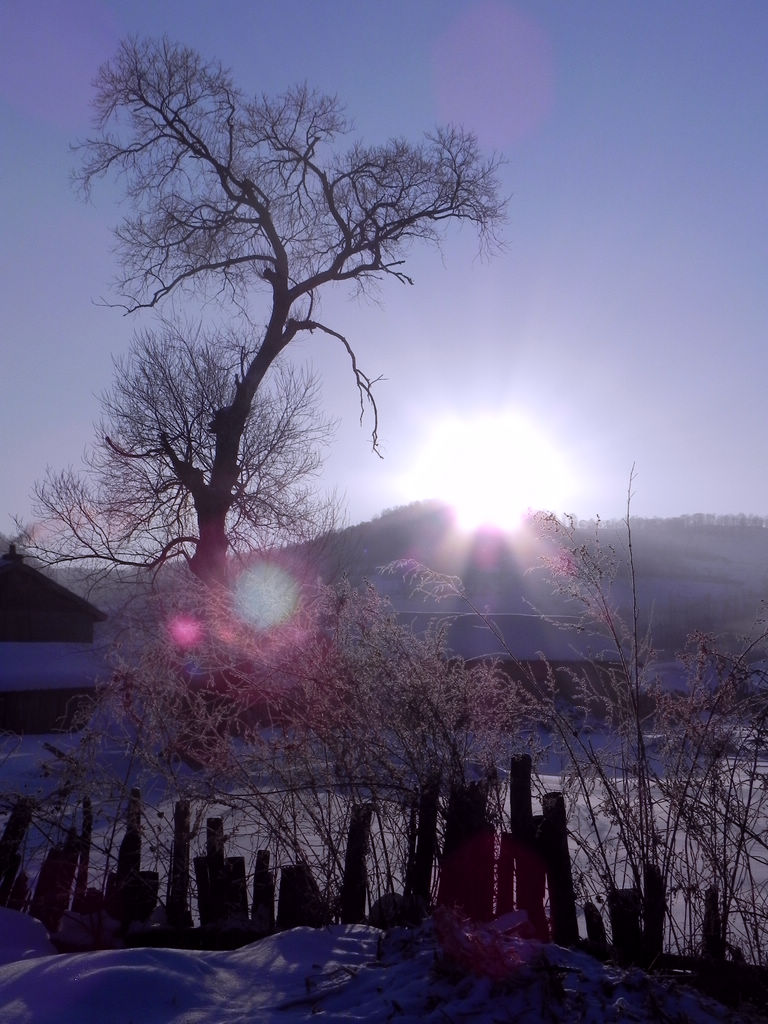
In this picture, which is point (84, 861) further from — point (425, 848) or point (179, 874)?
point (425, 848)

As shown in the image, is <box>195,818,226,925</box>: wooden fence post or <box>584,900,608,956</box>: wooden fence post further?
<box>195,818,226,925</box>: wooden fence post

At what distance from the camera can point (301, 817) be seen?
4.54m

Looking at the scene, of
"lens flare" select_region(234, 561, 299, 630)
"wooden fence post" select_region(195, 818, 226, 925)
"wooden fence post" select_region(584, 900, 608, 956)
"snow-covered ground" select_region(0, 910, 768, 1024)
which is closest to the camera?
"snow-covered ground" select_region(0, 910, 768, 1024)

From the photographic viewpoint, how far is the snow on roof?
21.1 metres

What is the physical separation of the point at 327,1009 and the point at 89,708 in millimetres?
2418

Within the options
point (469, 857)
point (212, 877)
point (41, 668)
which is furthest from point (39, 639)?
point (469, 857)

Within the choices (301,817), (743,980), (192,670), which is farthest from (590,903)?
(192,670)

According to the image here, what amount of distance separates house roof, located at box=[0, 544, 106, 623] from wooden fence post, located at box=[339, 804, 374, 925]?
2214 cm

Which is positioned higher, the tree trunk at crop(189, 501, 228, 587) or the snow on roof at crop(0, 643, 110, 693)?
the tree trunk at crop(189, 501, 228, 587)

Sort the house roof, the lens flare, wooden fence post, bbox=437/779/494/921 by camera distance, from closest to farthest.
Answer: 1. wooden fence post, bbox=437/779/494/921
2. the lens flare
3. the house roof

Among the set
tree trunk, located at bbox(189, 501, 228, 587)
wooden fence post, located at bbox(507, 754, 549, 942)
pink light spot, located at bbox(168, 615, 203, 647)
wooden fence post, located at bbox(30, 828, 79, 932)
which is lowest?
wooden fence post, located at bbox(30, 828, 79, 932)

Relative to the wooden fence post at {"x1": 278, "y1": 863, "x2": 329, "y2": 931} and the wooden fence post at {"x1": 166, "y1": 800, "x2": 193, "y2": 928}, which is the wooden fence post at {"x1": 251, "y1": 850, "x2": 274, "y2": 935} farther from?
the wooden fence post at {"x1": 166, "y1": 800, "x2": 193, "y2": 928}

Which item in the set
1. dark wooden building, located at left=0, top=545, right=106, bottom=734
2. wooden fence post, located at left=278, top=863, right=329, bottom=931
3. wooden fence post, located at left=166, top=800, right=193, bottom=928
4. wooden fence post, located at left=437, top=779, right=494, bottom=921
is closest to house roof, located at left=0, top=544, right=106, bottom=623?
dark wooden building, located at left=0, top=545, right=106, bottom=734

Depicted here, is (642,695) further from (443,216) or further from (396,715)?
(443,216)
